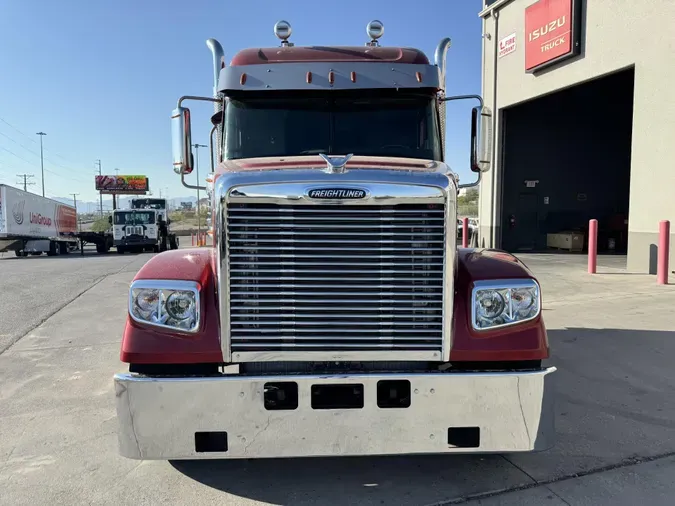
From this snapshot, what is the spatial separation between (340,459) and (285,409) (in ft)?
3.20

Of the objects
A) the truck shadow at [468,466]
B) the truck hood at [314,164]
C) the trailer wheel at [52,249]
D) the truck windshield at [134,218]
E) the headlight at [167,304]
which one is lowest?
the truck shadow at [468,466]

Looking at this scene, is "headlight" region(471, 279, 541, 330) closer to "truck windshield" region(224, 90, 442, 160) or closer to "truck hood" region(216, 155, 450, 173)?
"truck hood" region(216, 155, 450, 173)

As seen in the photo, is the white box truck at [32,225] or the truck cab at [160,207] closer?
the white box truck at [32,225]

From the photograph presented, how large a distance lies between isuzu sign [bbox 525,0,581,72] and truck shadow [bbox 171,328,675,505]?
11647 mm

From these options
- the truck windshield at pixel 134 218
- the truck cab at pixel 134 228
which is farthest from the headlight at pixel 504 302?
the truck windshield at pixel 134 218

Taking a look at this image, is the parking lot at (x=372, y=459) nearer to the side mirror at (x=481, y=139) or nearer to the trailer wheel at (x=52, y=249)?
the side mirror at (x=481, y=139)

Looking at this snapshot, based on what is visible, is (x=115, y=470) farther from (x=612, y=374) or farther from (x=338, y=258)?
(x=612, y=374)

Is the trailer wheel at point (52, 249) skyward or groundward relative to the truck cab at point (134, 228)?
Answer: groundward

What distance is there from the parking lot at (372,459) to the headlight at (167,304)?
40.3 inches

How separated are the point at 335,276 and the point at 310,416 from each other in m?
0.74

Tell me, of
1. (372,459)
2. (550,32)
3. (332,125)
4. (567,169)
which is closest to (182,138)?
(332,125)

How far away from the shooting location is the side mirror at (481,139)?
14.9ft

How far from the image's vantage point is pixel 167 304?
2.91 meters

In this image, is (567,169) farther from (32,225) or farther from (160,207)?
(32,225)
